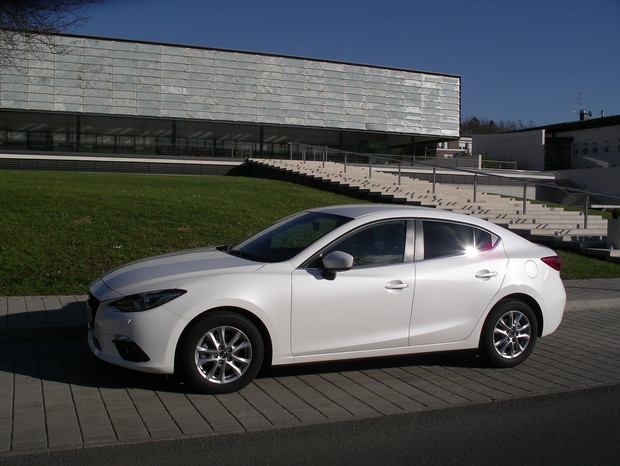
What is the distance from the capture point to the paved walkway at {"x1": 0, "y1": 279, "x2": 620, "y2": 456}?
15.6ft

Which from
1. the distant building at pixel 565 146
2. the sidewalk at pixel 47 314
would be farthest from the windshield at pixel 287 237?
the distant building at pixel 565 146

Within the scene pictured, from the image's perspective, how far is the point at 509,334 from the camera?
669cm

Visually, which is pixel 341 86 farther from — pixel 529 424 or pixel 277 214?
pixel 529 424

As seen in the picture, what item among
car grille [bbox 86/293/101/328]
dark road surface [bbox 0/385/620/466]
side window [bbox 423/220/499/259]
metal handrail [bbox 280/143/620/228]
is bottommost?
dark road surface [bbox 0/385/620/466]

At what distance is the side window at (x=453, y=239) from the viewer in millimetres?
6496

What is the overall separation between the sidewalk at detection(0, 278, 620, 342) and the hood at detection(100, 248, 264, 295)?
1417 mm

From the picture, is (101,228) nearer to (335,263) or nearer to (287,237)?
(287,237)

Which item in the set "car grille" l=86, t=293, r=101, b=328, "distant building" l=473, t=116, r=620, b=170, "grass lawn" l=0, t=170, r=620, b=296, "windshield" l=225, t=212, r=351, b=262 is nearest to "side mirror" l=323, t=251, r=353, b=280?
"windshield" l=225, t=212, r=351, b=262

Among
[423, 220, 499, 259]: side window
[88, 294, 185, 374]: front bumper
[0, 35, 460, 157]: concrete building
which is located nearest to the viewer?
[88, 294, 185, 374]: front bumper

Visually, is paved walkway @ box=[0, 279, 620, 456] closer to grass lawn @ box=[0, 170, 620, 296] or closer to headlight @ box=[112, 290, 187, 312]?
headlight @ box=[112, 290, 187, 312]

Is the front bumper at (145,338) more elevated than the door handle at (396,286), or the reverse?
the door handle at (396,286)

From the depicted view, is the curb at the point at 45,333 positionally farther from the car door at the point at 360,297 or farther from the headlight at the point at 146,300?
the car door at the point at 360,297

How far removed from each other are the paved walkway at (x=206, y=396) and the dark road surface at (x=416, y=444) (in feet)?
0.50

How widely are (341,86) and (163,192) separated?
117ft
